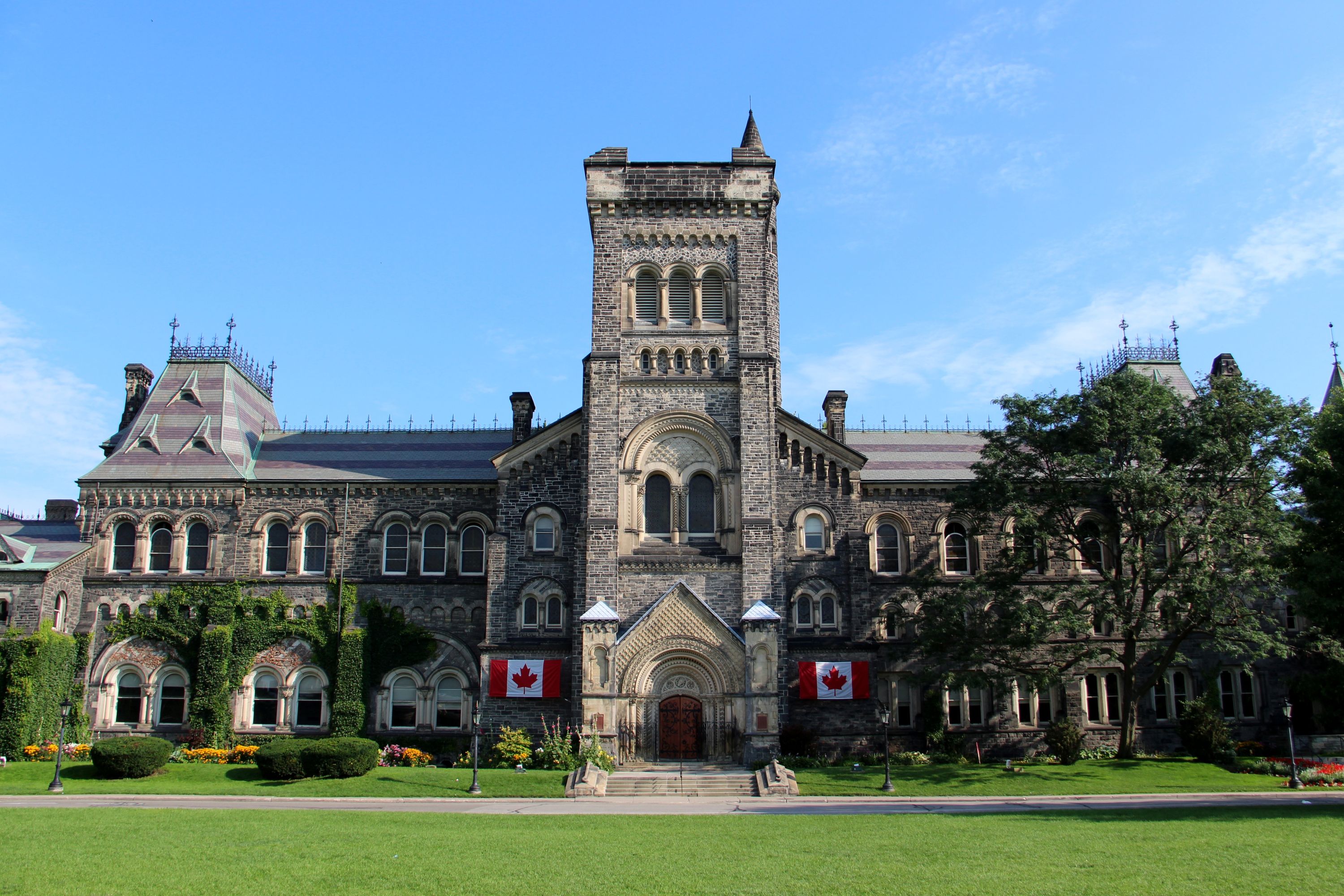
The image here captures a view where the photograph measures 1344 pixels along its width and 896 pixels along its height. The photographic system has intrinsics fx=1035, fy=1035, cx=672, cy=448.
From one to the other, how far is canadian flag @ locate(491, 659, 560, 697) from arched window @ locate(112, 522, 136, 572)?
15.9 m

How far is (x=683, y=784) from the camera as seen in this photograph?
99.6ft

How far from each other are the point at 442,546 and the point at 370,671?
5445 mm

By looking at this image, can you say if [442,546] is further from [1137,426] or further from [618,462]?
[1137,426]

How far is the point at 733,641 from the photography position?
34.1 metres

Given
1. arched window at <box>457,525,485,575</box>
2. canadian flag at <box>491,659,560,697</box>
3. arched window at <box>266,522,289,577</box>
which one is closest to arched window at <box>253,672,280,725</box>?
arched window at <box>266,522,289,577</box>

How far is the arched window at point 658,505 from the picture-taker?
1462 inches

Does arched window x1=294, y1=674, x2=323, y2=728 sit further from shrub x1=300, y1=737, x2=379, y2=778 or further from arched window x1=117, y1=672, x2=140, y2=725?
shrub x1=300, y1=737, x2=379, y2=778

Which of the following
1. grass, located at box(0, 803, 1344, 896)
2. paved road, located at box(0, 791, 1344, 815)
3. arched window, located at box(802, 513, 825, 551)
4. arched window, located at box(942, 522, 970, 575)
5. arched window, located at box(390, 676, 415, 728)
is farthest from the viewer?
arched window, located at box(942, 522, 970, 575)

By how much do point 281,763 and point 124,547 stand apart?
49.4 feet

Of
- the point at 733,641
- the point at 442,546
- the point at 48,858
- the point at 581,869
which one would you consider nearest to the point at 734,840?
the point at 581,869

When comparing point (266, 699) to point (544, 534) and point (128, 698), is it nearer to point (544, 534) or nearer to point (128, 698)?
point (128, 698)

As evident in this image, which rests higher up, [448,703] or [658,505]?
[658,505]

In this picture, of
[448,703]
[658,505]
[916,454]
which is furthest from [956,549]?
[448,703]

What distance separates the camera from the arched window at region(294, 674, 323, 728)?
39.2 meters
